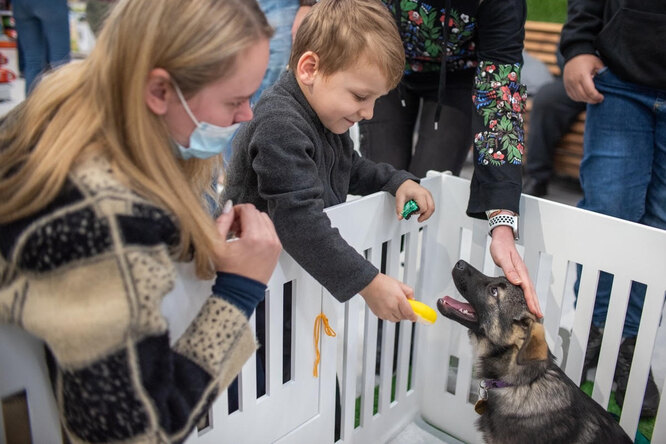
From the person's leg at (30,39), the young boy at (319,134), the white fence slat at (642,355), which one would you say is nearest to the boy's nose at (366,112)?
the young boy at (319,134)

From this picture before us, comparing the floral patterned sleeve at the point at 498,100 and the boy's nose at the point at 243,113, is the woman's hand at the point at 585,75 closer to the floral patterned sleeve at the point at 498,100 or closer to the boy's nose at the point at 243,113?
the floral patterned sleeve at the point at 498,100

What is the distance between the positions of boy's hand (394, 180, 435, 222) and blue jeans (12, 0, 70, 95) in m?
3.21

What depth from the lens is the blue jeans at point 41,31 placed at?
13.0ft

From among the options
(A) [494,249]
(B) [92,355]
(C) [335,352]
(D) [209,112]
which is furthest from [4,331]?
(A) [494,249]

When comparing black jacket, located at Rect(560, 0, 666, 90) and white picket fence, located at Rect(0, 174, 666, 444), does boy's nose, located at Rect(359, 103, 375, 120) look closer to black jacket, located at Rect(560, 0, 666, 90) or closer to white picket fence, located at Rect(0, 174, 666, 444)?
white picket fence, located at Rect(0, 174, 666, 444)

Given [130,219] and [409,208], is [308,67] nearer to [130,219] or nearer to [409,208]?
[409,208]

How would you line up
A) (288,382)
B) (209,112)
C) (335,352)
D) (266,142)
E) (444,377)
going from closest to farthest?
(209,112) → (266,142) → (288,382) → (335,352) → (444,377)

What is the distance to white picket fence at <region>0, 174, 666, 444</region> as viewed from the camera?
1259 mm

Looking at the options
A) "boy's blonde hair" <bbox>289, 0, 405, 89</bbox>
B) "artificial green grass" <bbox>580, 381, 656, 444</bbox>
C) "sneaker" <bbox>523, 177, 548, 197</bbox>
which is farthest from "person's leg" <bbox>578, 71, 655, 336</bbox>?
"sneaker" <bbox>523, 177, 548, 197</bbox>

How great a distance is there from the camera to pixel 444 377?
180cm

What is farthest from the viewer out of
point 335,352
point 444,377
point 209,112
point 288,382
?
point 444,377

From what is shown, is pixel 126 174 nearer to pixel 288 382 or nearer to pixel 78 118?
pixel 78 118

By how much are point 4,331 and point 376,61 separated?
802mm

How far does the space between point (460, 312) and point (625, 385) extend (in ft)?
2.19
